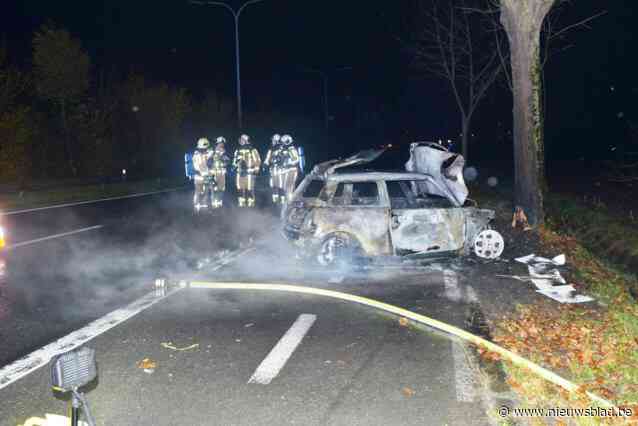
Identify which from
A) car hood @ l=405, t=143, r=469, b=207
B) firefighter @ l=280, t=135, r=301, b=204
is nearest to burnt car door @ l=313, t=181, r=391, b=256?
car hood @ l=405, t=143, r=469, b=207

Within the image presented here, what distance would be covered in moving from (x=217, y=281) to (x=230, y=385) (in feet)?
12.2

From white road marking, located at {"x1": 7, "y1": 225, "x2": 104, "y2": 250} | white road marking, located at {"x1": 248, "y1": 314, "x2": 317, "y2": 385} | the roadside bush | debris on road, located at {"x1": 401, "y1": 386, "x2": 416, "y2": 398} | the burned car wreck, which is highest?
the roadside bush

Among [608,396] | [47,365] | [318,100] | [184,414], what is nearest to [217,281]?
[47,365]

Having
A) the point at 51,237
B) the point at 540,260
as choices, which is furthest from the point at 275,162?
the point at 540,260

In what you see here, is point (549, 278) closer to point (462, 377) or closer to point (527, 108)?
point (462, 377)

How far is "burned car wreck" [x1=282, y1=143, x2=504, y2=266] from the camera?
29.4 ft

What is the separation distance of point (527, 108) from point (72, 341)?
10.0 meters

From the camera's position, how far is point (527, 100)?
1258 centimetres

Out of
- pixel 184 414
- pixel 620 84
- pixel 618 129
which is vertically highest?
pixel 620 84

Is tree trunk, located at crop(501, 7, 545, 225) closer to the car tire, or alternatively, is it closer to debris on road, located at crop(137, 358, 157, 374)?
the car tire

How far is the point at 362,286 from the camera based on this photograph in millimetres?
8312

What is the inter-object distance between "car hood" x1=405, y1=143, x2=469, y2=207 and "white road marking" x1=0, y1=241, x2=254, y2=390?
13.8ft

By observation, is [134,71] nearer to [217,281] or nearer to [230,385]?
[217,281]

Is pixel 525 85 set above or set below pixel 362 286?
above
